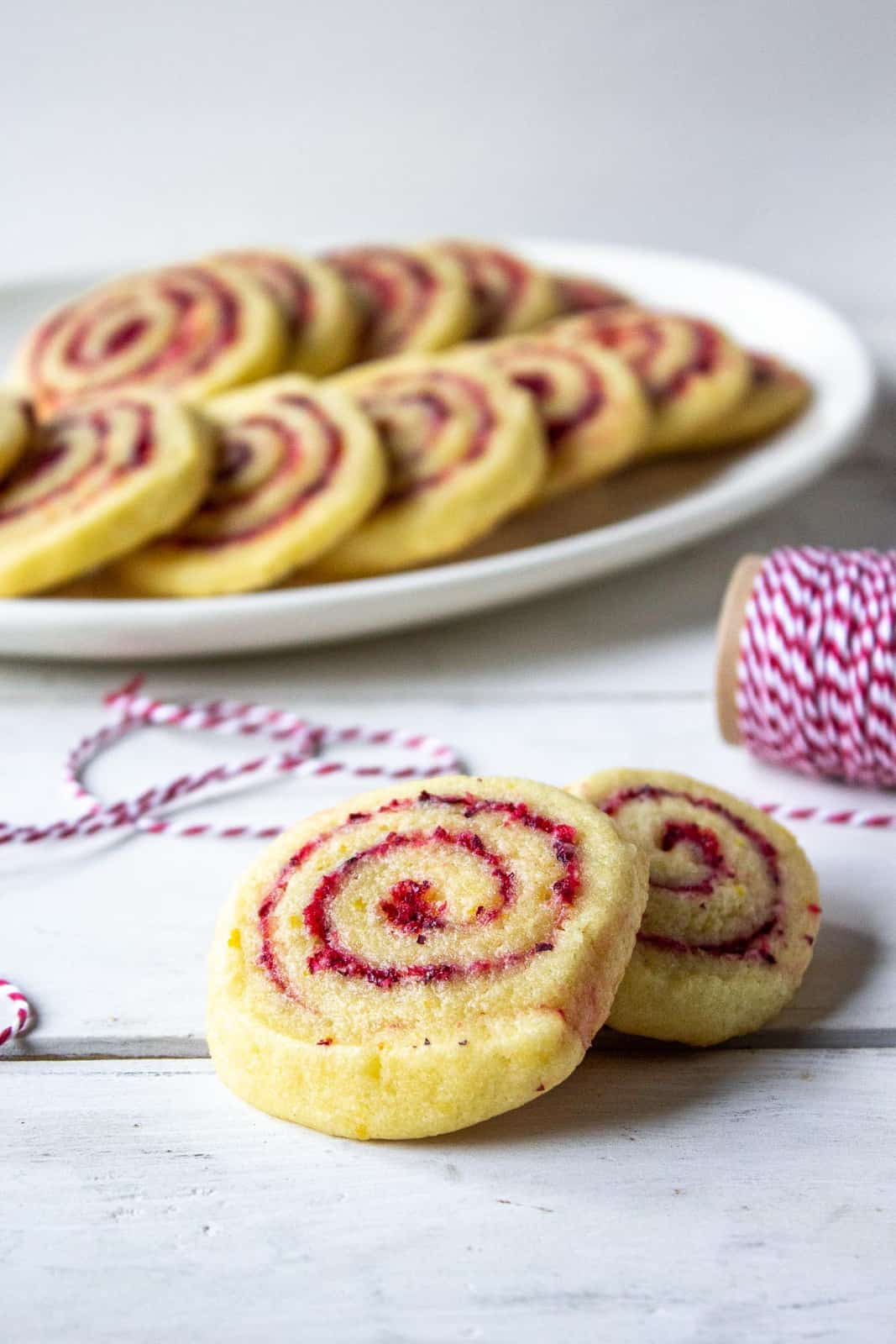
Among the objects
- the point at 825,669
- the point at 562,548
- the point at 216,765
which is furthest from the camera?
the point at 562,548

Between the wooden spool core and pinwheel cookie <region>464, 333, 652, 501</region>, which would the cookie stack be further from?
the wooden spool core

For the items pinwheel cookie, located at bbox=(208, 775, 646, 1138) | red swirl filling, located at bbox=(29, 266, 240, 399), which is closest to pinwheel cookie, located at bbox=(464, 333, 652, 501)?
red swirl filling, located at bbox=(29, 266, 240, 399)

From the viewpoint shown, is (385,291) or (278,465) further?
(385,291)

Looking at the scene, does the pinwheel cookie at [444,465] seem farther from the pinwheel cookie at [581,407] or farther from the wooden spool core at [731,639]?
the wooden spool core at [731,639]

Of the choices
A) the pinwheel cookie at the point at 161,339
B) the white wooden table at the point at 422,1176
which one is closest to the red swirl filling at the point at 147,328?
Answer: the pinwheel cookie at the point at 161,339

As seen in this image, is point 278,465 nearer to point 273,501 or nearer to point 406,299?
point 273,501

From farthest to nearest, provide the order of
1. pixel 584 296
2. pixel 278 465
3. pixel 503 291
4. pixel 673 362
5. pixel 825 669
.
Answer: pixel 584 296, pixel 503 291, pixel 673 362, pixel 278 465, pixel 825 669

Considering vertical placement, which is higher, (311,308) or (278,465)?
(311,308)

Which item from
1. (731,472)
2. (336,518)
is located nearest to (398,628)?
(336,518)

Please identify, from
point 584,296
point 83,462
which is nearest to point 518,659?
point 83,462
